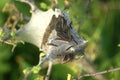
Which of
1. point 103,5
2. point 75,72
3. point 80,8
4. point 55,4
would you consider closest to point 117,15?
point 103,5

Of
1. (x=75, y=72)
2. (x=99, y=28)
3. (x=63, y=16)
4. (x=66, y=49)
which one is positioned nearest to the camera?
(x=66, y=49)

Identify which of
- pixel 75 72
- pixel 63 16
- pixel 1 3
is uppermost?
pixel 63 16

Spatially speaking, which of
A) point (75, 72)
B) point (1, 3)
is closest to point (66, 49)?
point (75, 72)

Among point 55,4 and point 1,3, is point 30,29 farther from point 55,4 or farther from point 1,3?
point 1,3

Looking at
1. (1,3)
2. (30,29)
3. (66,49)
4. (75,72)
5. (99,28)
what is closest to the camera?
(66,49)

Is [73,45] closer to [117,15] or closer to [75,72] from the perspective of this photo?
[75,72]

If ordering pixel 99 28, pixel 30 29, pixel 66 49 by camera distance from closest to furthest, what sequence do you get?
1. pixel 66 49
2. pixel 30 29
3. pixel 99 28

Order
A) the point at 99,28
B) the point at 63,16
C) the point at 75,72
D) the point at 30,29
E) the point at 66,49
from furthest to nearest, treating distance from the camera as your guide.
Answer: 1. the point at 99,28
2. the point at 75,72
3. the point at 30,29
4. the point at 63,16
5. the point at 66,49

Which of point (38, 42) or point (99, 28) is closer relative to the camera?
point (38, 42)

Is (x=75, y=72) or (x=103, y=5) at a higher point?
(x=103, y=5)
